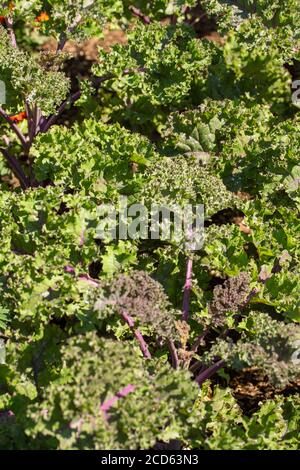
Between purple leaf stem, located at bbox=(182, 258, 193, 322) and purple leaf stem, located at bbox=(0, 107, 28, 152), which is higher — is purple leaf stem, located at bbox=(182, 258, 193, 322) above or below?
below

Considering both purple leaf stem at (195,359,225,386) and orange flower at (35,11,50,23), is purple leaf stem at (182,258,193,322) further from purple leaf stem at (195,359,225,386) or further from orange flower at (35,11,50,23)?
orange flower at (35,11,50,23)

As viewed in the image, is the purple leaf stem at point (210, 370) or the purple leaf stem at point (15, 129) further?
the purple leaf stem at point (15, 129)

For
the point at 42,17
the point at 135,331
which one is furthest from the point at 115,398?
the point at 42,17

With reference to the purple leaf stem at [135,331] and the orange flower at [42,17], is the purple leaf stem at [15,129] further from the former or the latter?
the purple leaf stem at [135,331]

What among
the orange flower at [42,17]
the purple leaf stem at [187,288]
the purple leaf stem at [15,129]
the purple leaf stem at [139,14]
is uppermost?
the purple leaf stem at [139,14]

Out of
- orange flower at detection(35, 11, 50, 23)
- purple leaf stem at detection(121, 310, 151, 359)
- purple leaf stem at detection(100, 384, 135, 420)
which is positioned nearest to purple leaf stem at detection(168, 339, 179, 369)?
purple leaf stem at detection(121, 310, 151, 359)

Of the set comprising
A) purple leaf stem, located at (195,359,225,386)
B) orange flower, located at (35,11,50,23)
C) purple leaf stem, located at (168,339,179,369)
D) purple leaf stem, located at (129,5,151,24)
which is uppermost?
purple leaf stem, located at (129,5,151,24)

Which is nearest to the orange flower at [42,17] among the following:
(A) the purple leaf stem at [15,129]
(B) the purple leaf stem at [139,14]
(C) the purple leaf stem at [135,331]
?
(B) the purple leaf stem at [139,14]

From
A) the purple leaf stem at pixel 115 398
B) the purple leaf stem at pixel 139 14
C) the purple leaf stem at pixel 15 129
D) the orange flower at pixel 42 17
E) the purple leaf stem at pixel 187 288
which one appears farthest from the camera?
the purple leaf stem at pixel 139 14

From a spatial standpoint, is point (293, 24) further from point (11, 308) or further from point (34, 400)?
point (34, 400)

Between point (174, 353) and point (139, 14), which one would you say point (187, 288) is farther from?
point (139, 14)

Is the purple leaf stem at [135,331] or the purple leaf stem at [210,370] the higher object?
the purple leaf stem at [135,331]

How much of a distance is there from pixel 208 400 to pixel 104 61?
330 cm

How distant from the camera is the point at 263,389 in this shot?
5598 millimetres
